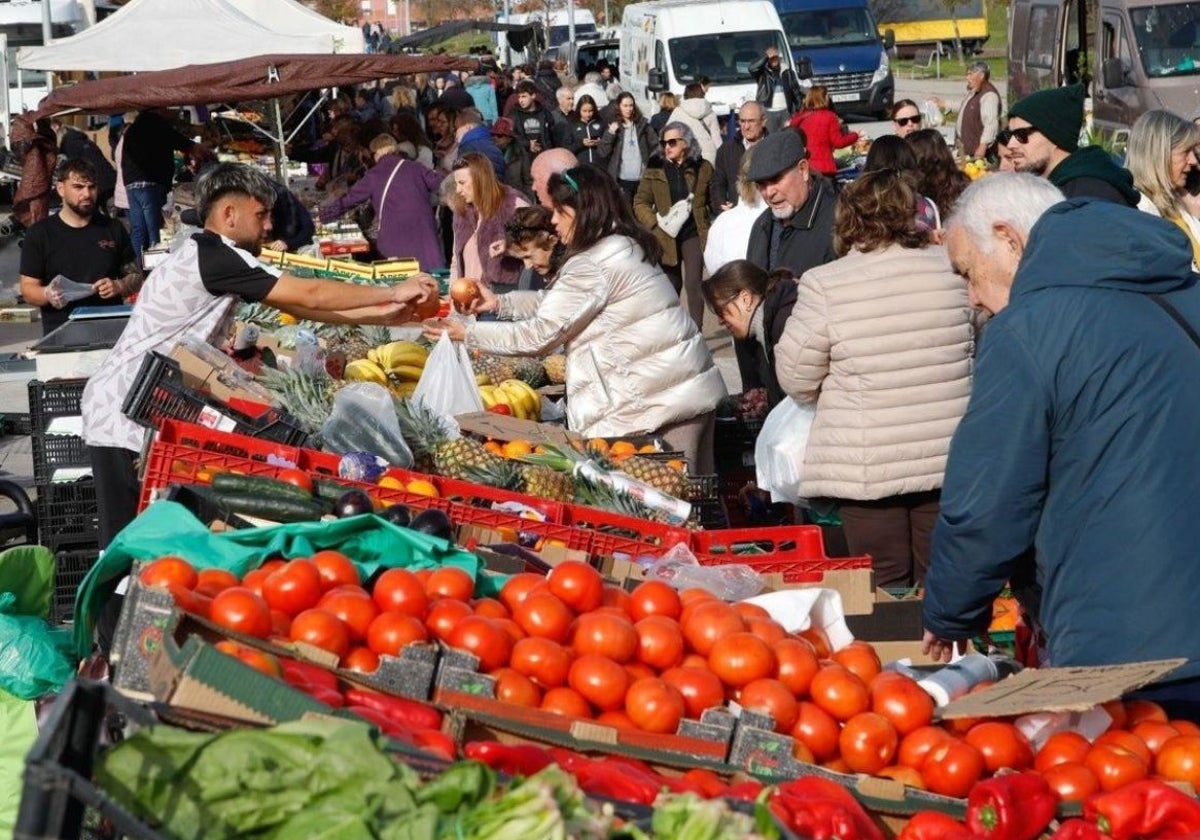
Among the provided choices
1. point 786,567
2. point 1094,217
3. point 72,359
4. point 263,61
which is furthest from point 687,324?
point 263,61

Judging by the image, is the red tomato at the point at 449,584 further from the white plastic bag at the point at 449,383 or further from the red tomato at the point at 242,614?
the white plastic bag at the point at 449,383

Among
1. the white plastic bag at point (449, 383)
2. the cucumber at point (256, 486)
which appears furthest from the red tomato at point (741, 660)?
the white plastic bag at point (449, 383)

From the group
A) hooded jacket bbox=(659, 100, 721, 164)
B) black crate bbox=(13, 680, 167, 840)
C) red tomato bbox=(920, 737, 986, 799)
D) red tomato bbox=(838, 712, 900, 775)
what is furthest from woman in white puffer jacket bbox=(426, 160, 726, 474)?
hooded jacket bbox=(659, 100, 721, 164)

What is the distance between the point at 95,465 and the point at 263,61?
10.1m

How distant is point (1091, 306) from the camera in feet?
11.6

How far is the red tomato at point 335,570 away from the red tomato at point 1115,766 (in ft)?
5.37

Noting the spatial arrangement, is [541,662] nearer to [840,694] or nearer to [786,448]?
[840,694]

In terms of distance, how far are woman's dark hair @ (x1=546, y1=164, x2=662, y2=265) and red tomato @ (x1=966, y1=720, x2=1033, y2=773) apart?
11.9 ft

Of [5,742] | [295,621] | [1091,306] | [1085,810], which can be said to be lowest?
[5,742]

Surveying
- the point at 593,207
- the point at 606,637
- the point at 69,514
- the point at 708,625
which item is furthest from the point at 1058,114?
the point at 69,514

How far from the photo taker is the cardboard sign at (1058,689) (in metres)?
3.11

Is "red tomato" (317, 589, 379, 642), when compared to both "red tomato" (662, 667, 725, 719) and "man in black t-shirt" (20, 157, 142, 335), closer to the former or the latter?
"red tomato" (662, 667, 725, 719)

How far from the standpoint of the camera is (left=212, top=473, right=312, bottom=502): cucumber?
15.1 ft

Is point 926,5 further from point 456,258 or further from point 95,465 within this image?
point 95,465
